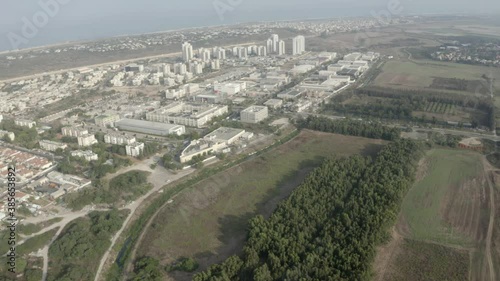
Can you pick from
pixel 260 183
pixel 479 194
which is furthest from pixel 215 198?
pixel 479 194

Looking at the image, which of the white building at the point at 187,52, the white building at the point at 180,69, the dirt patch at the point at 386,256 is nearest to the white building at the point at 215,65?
the white building at the point at 180,69

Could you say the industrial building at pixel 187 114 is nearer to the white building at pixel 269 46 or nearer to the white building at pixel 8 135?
the white building at pixel 8 135

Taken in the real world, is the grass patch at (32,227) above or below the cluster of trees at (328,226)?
below

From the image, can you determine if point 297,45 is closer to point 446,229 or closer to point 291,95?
point 291,95

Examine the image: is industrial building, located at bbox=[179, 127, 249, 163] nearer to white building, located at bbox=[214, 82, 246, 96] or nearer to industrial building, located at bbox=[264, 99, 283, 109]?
industrial building, located at bbox=[264, 99, 283, 109]

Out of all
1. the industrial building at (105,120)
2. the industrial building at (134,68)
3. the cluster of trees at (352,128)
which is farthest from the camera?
the industrial building at (134,68)

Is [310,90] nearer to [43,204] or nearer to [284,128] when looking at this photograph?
[284,128]
